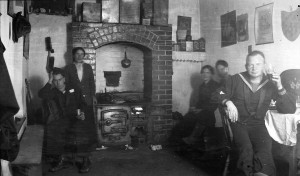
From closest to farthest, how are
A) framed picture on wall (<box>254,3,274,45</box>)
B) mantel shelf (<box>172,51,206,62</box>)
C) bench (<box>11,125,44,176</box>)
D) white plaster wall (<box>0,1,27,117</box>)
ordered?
1. bench (<box>11,125,44,176</box>)
2. white plaster wall (<box>0,1,27,117</box>)
3. framed picture on wall (<box>254,3,274,45</box>)
4. mantel shelf (<box>172,51,206,62</box>)

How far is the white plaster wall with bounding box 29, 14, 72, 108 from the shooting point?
10.9ft

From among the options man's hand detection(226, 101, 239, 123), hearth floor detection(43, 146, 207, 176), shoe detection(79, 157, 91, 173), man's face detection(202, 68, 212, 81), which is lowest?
hearth floor detection(43, 146, 207, 176)

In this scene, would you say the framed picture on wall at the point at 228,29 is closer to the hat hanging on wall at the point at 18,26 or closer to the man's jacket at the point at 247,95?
the man's jacket at the point at 247,95

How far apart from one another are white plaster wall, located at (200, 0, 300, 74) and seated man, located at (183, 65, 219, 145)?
325 mm

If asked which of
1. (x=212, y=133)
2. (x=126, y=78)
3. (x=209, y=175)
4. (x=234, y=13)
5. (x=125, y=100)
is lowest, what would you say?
(x=209, y=175)

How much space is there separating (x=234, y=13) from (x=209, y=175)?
6.35 ft

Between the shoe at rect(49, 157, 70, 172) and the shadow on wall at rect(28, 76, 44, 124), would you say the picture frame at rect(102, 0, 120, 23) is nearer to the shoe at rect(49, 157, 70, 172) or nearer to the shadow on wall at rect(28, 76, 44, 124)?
the shadow on wall at rect(28, 76, 44, 124)

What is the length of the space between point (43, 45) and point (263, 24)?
2.43 meters

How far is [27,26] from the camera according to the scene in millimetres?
1919

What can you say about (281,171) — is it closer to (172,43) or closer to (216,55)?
(216,55)

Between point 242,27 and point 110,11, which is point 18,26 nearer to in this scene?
point 110,11

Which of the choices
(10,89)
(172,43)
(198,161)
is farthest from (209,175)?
(172,43)

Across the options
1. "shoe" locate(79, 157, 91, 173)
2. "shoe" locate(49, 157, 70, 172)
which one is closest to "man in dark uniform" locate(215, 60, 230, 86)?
"shoe" locate(79, 157, 91, 173)

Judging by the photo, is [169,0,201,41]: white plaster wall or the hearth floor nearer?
the hearth floor
